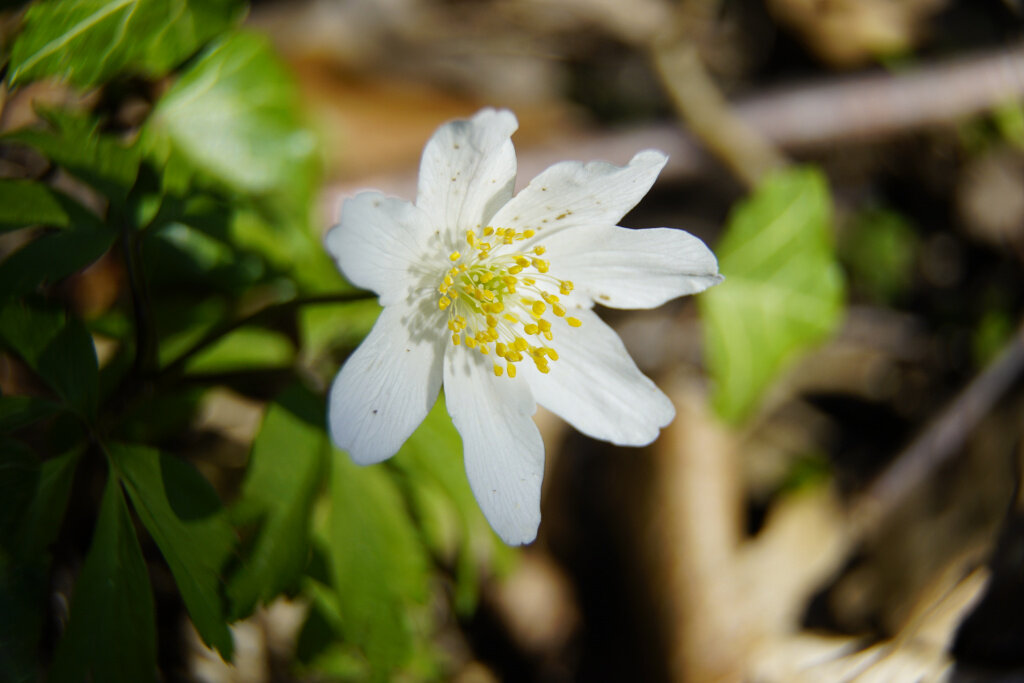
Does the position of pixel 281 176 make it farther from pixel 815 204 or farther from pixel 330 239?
pixel 815 204

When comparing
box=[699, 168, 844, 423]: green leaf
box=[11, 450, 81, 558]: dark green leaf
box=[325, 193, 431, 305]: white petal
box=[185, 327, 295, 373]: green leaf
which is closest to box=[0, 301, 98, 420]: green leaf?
box=[11, 450, 81, 558]: dark green leaf

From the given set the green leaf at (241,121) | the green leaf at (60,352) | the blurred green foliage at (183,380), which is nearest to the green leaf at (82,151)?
the blurred green foliage at (183,380)

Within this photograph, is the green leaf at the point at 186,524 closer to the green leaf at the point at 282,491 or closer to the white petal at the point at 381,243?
the green leaf at the point at 282,491

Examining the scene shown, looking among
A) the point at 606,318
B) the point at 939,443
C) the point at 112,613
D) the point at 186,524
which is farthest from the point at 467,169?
the point at 939,443

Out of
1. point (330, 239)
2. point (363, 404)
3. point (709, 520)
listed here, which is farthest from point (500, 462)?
point (709, 520)

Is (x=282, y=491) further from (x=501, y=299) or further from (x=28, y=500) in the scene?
(x=501, y=299)

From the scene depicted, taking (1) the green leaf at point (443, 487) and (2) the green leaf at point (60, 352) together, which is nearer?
(2) the green leaf at point (60, 352)
